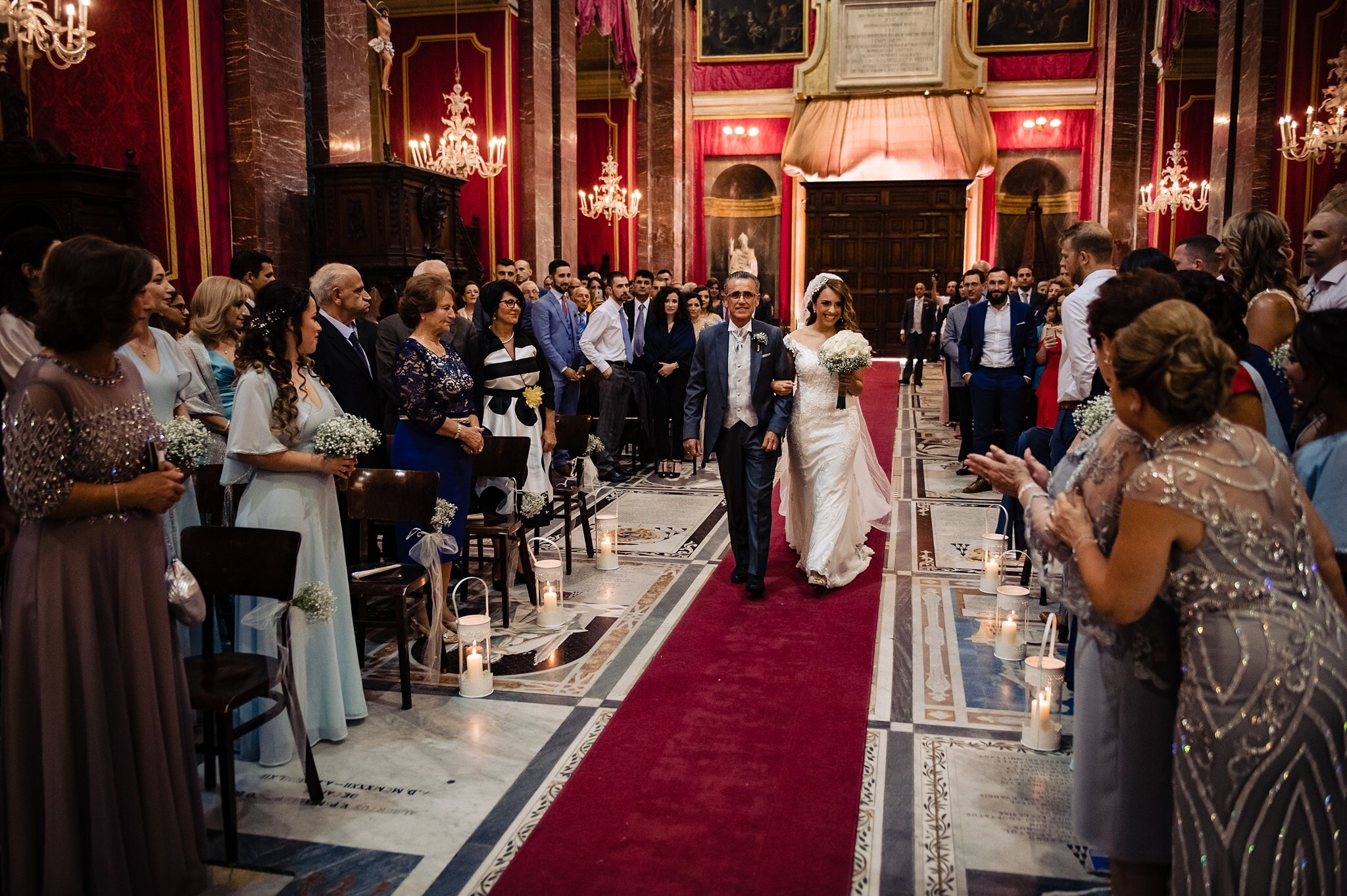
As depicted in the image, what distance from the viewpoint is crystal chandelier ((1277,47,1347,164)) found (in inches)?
355

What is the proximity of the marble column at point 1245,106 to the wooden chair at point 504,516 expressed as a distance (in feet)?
29.0

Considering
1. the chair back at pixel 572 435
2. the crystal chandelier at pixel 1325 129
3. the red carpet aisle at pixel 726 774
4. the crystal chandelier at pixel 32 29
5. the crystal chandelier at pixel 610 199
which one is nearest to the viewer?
the red carpet aisle at pixel 726 774

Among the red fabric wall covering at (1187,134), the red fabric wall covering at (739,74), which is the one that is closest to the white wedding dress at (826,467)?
the red fabric wall covering at (1187,134)

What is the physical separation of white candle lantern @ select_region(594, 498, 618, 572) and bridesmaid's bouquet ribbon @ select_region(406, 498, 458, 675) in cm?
157

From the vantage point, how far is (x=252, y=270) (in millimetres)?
6098

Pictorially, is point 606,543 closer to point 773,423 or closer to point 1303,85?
point 773,423

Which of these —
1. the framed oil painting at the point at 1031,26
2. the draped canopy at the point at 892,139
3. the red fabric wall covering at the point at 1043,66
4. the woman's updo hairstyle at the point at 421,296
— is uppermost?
the framed oil painting at the point at 1031,26

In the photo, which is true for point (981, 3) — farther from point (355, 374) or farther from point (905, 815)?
point (905, 815)

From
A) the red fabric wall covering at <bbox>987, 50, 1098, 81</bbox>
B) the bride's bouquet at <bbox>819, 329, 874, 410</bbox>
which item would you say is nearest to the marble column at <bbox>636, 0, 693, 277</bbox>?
A: the red fabric wall covering at <bbox>987, 50, 1098, 81</bbox>

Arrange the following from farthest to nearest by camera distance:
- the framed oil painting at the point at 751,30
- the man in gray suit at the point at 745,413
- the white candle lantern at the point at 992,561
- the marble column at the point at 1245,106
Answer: the framed oil painting at the point at 751,30, the marble column at the point at 1245,106, the man in gray suit at the point at 745,413, the white candle lantern at the point at 992,561

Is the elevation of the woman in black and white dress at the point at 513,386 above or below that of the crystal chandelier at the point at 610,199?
below

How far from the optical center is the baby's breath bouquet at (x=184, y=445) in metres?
3.66

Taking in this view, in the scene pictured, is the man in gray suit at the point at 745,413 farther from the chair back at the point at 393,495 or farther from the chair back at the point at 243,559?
the chair back at the point at 243,559

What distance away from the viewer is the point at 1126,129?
1905 centimetres
